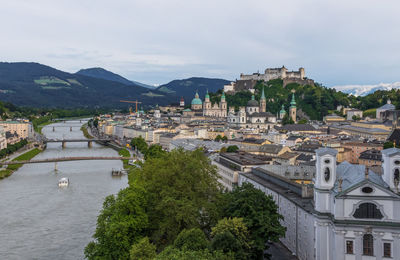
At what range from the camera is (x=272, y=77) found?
97000 millimetres

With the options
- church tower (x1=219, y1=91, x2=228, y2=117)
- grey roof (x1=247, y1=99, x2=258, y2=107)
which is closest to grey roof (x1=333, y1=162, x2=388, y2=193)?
grey roof (x1=247, y1=99, x2=258, y2=107)

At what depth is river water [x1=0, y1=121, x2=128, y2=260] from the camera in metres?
19.2

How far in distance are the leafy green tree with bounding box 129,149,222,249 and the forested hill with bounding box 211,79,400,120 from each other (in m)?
66.3

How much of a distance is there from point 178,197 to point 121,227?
2661 mm

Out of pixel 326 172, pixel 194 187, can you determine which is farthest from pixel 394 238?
pixel 194 187

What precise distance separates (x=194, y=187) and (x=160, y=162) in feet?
10.1

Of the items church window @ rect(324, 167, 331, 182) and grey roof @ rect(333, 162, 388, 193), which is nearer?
grey roof @ rect(333, 162, 388, 193)

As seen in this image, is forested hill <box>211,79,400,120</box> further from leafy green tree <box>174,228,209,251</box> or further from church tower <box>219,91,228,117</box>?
leafy green tree <box>174,228,209,251</box>

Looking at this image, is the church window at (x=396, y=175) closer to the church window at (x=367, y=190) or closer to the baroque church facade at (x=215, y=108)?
the church window at (x=367, y=190)

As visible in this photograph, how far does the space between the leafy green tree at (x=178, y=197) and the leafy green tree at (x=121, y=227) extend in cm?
53

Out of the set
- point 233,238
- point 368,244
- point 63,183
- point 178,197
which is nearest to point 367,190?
point 368,244

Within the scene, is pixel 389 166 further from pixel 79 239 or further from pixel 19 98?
pixel 19 98

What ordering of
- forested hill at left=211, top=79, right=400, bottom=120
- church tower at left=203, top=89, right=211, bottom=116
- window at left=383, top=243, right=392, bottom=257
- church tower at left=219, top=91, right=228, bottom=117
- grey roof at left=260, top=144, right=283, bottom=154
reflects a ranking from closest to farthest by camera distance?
window at left=383, top=243, right=392, bottom=257
grey roof at left=260, top=144, right=283, bottom=154
forested hill at left=211, top=79, right=400, bottom=120
church tower at left=203, top=89, right=211, bottom=116
church tower at left=219, top=91, right=228, bottom=117

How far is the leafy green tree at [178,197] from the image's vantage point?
15836 millimetres
